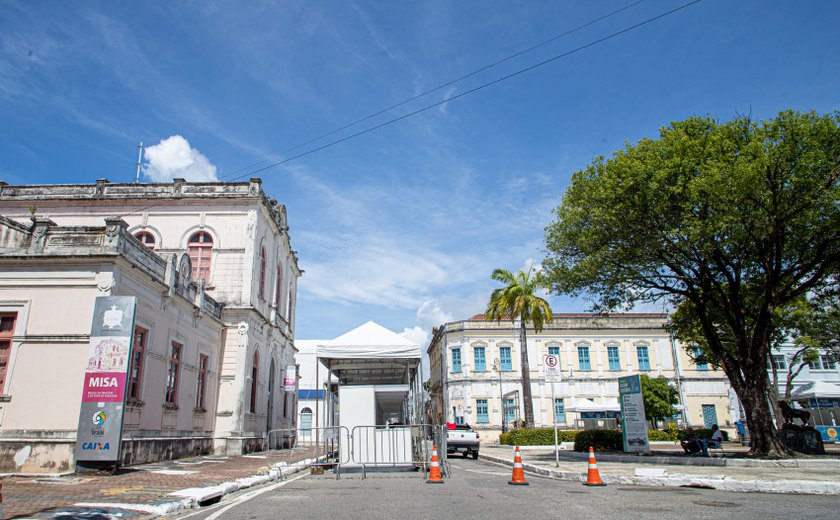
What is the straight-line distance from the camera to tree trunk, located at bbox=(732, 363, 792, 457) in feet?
50.6

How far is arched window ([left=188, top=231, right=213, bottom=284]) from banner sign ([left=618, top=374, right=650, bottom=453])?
16994 mm

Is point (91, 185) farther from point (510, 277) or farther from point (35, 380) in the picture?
point (510, 277)

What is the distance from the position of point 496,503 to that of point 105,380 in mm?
9211

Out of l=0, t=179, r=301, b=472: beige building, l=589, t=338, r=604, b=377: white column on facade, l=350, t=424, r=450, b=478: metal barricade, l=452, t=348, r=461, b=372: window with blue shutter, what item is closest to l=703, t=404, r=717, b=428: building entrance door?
l=589, t=338, r=604, b=377: white column on facade

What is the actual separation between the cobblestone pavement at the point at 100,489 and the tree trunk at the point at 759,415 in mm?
13422

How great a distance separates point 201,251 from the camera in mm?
23906

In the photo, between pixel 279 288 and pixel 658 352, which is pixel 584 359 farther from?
pixel 279 288

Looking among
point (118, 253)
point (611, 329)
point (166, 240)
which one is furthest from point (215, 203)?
point (611, 329)

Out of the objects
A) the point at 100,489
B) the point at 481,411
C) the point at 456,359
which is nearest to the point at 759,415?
the point at 100,489

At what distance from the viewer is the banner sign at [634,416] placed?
55.8 ft

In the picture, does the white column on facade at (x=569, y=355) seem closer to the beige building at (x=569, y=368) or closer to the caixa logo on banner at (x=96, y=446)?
the beige building at (x=569, y=368)

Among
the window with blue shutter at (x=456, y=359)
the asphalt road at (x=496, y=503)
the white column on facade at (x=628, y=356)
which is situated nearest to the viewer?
the asphalt road at (x=496, y=503)

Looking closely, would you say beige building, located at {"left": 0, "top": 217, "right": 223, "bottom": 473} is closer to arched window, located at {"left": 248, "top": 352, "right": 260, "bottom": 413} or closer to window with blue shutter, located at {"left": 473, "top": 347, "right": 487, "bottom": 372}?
arched window, located at {"left": 248, "top": 352, "right": 260, "bottom": 413}

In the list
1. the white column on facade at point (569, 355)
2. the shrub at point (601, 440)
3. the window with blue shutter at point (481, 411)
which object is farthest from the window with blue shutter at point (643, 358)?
the shrub at point (601, 440)
